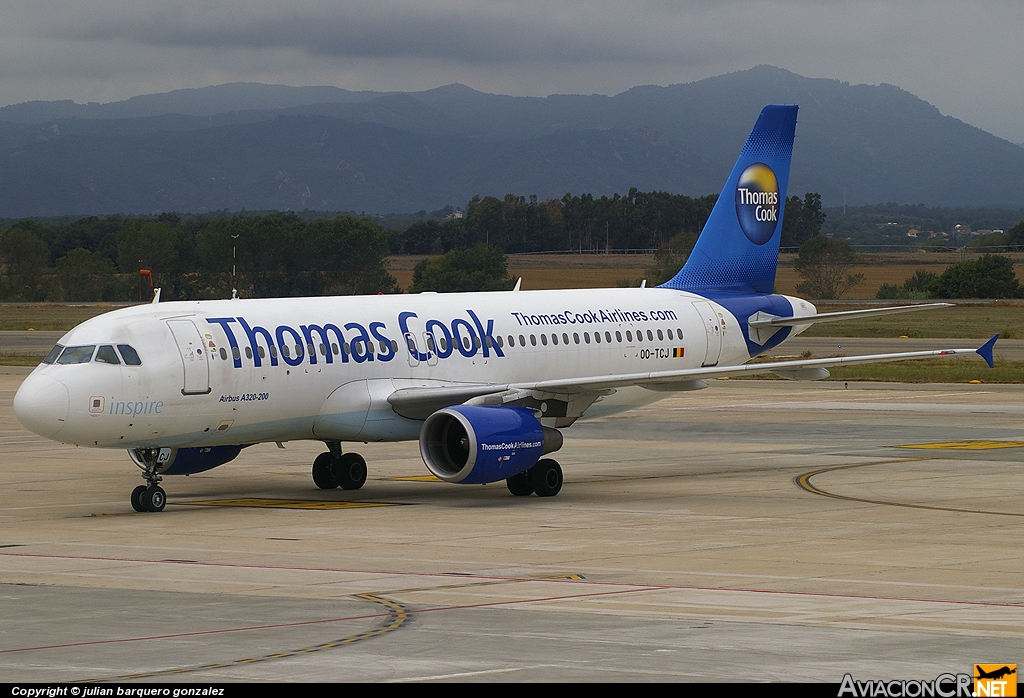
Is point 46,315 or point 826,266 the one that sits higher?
point 826,266

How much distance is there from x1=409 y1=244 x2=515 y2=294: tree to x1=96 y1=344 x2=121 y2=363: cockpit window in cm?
8076

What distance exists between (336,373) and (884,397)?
29.3 meters

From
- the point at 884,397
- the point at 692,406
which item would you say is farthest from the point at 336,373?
the point at 884,397

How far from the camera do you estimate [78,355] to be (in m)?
27.6

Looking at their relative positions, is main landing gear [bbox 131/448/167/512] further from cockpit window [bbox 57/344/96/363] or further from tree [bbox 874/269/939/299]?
tree [bbox 874/269/939/299]

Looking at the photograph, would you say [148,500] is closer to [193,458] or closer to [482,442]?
[193,458]

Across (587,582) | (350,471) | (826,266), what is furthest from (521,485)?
(826,266)

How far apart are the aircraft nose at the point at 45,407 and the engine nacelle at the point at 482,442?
6624 millimetres

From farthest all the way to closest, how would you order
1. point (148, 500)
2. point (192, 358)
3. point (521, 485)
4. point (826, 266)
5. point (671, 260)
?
point (826, 266), point (671, 260), point (521, 485), point (148, 500), point (192, 358)

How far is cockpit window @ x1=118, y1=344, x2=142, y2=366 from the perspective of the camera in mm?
27609

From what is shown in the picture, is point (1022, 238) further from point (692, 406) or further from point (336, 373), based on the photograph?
point (336, 373)

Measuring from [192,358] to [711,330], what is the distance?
14.4 metres

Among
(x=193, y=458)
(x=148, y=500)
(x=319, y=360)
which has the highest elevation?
(x=319, y=360)

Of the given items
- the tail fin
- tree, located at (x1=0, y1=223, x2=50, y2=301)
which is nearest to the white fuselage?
the tail fin
